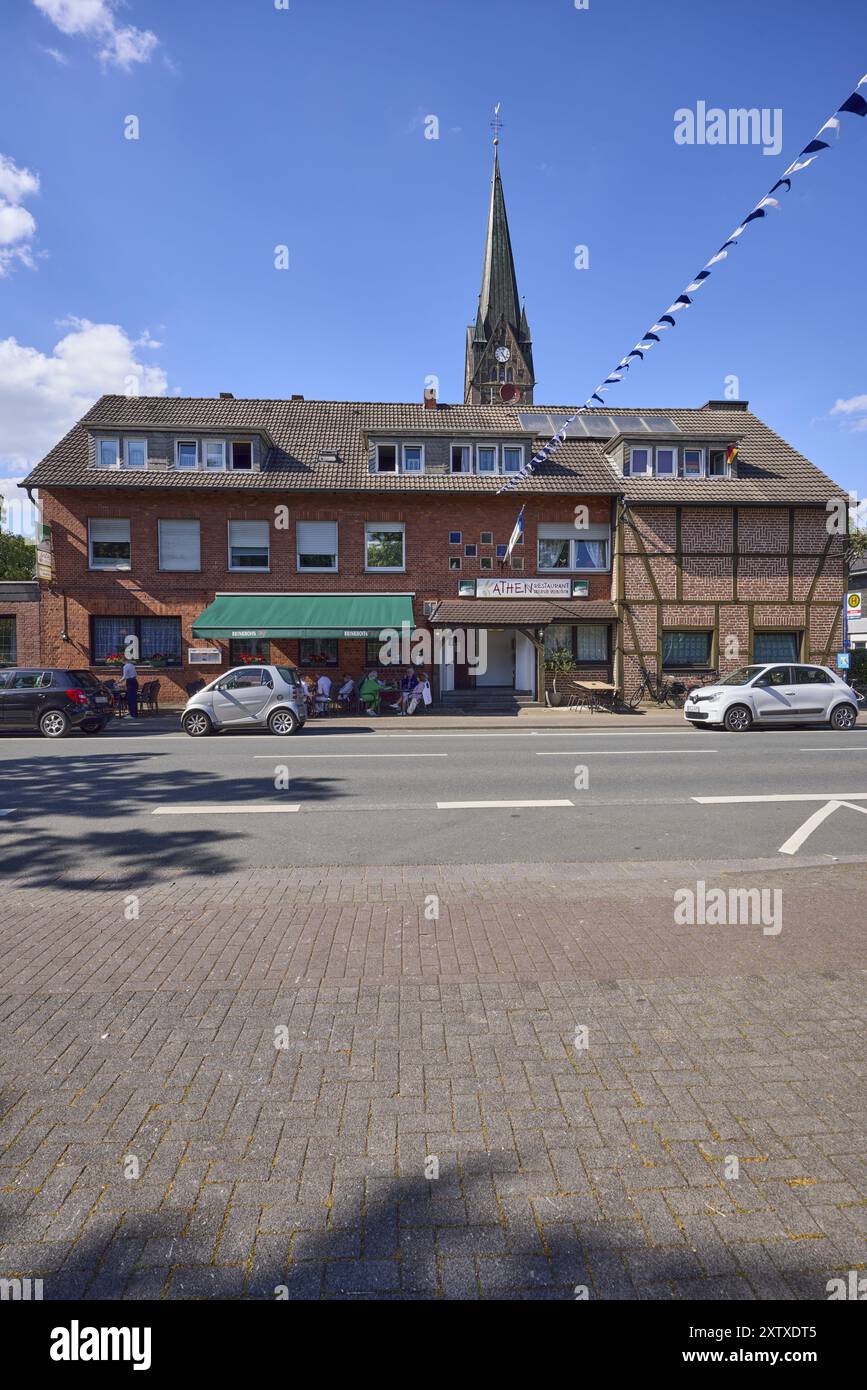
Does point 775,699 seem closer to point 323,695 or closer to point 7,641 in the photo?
point 323,695

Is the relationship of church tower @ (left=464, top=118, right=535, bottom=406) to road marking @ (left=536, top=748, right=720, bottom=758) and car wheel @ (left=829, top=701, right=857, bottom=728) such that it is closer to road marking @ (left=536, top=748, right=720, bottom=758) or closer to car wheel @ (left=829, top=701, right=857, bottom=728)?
car wheel @ (left=829, top=701, right=857, bottom=728)

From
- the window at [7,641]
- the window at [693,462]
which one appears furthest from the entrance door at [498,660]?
the window at [7,641]

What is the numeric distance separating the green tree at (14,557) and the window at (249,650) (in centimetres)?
3080

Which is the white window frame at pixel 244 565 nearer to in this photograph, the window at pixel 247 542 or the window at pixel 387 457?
the window at pixel 247 542

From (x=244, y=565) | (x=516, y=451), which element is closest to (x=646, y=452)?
(x=516, y=451)

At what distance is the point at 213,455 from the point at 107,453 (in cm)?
337

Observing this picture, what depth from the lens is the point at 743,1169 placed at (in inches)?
102

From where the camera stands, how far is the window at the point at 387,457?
987 inches

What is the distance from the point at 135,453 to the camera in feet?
78.9

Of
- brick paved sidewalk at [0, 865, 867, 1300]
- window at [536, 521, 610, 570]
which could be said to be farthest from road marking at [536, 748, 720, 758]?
window at [536, 521, 610, 570]

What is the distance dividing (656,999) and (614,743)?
1123cm

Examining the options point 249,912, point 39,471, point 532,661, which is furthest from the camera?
point 532,661
